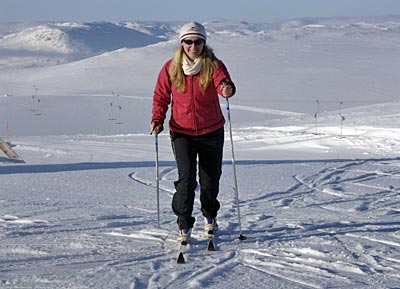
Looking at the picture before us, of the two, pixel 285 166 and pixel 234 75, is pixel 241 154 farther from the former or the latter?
pixel 234 75

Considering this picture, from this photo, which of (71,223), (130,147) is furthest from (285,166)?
(130,147)

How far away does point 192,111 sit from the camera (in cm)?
580

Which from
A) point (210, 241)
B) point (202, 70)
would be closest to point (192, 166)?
point (210, 241)

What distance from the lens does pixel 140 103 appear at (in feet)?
175

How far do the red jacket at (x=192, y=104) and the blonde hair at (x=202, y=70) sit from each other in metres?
0.04

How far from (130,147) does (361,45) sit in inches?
3153

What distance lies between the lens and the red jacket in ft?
18.8

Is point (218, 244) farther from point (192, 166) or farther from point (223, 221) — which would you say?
point (223, 221)

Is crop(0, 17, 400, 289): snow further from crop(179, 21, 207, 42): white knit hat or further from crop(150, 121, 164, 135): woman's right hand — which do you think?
crop(179, 21, 207, 42): white knit hat

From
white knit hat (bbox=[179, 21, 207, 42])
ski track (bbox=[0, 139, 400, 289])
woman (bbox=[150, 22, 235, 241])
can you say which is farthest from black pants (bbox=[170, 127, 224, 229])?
white knit hat (bbox=[179, 21, 207, 42])

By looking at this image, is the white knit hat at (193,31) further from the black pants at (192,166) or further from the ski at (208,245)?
the ski at (208,245)

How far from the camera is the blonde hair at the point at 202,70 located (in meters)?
5.68

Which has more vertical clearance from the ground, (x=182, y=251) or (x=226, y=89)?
(x=226, y=89)

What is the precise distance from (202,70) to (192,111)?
331 millimetres
